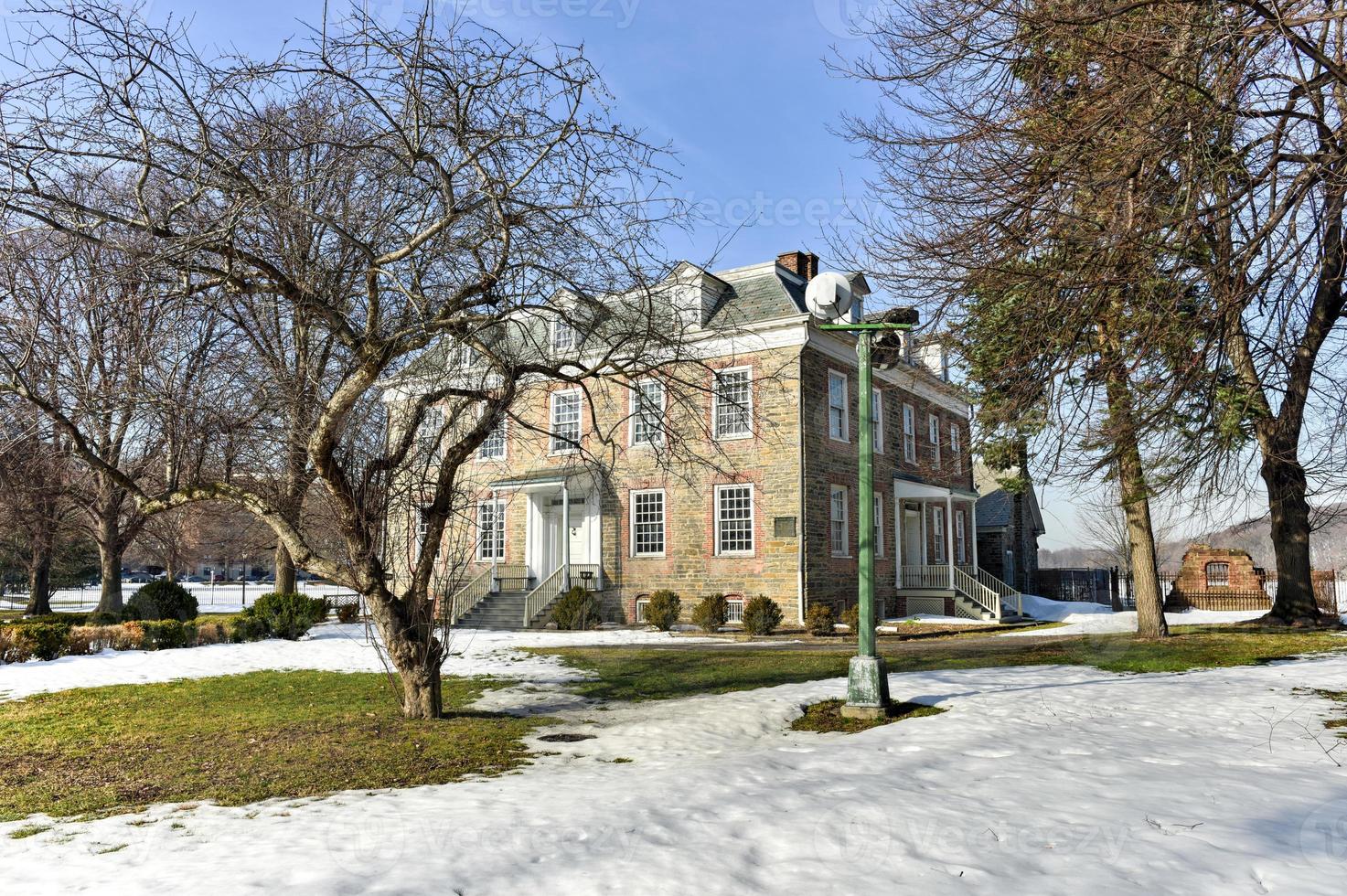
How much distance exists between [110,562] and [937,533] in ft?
77.0

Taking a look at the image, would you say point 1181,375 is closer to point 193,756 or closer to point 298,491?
point 193,756

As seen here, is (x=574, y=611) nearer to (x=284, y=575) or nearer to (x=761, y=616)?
(x=761, y=616)

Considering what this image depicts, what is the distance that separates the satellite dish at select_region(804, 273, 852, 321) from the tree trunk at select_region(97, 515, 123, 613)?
18801 mm

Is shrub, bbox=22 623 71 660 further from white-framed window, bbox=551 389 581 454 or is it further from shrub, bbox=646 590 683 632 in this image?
white-framed window, bbox=551 389 581 454

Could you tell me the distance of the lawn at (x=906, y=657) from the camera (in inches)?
500

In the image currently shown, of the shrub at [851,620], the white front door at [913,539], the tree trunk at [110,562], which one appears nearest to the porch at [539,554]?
the shrub at [851,620]

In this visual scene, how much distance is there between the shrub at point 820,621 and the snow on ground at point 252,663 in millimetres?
3584

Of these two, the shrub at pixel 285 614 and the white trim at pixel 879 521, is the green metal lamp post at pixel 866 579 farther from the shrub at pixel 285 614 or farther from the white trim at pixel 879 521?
the white trim at pixel 879 521

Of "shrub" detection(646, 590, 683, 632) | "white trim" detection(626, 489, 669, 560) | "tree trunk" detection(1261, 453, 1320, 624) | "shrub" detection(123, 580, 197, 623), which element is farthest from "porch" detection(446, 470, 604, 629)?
"tree trunk" detection(1261, 453, 1320, 624)

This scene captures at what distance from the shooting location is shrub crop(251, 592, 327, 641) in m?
20.5

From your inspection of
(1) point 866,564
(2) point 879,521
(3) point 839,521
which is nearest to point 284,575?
(3) point 839,521

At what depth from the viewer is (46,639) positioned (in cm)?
1586

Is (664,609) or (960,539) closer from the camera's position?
(664,609)

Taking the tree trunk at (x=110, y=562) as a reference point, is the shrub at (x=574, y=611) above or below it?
below
